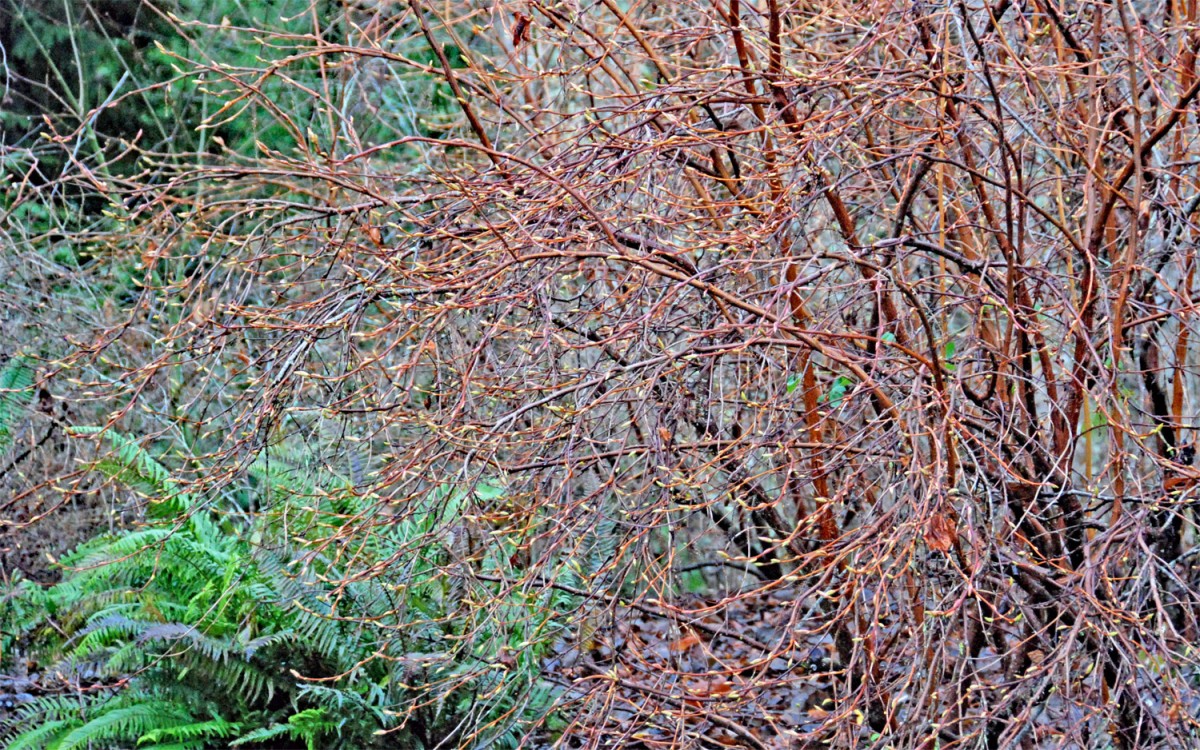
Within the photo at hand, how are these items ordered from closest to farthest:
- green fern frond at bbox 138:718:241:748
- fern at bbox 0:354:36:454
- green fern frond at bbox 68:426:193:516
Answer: green fern frond at bbox 138:718:241:748 < green fern frond at bbox 68:426:193:516 < fern at bbox 0:354:36:454

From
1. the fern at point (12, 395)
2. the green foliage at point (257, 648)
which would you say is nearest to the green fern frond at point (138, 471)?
the green foliage at point (257, 648)

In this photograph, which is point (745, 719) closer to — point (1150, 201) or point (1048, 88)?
point (1150, 201)

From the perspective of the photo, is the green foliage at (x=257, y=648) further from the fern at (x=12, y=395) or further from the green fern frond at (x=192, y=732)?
the fern at (x=12, y=395)

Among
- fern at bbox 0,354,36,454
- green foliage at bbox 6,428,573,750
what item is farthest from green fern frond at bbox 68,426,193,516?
fern at bbox 0,354,36,454

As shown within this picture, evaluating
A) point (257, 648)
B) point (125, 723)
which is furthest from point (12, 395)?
point (257, 648)

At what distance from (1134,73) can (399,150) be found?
6.03 metres

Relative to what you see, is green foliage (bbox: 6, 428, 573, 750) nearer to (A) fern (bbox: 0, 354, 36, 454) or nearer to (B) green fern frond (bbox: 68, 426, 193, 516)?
(B) green fern frond (bbox: 68, 426, 193, 516)

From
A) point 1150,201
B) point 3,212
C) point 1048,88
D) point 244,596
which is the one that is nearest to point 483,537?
point 244,596

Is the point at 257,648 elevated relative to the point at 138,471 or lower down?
lower down

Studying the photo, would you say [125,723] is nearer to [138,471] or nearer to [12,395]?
[138,471]

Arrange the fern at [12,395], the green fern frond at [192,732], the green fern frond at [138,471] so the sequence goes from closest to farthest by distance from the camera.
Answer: the green fern frond at [192,732] → the green fern frond at [138,471] → the fern at [12,395]

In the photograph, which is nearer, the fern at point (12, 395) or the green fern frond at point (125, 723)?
the green fern frond at point (125, 723)

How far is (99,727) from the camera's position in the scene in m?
4.27

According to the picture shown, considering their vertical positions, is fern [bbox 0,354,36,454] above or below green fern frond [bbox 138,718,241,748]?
above
